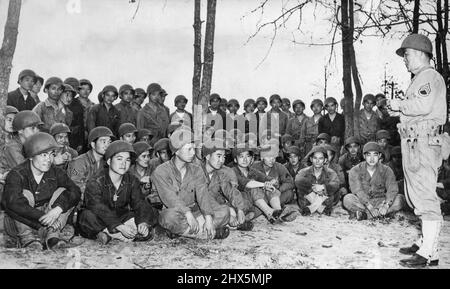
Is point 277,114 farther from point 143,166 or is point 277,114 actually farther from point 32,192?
point 32,192

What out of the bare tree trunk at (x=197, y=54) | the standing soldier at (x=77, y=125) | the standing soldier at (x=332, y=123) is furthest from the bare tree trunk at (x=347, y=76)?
the standing soldier at (x=77, y=125)

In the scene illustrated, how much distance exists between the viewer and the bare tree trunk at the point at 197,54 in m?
7.71

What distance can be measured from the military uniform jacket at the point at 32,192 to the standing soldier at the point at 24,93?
2.95 meters

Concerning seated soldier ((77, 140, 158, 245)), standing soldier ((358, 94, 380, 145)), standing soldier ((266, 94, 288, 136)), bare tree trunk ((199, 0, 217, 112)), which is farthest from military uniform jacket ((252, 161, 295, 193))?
standing soldier ((358, 94, 380, 145))

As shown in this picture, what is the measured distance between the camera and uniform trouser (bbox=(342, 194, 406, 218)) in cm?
633

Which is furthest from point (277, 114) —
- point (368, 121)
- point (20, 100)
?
point (20, 100)

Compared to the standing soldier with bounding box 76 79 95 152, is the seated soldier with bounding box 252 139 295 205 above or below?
below

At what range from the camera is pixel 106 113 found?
799 centimetres

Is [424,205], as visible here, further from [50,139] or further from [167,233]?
[50,139]

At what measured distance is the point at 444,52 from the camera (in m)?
10.9

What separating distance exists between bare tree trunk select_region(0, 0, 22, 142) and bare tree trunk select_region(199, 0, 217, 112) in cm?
307

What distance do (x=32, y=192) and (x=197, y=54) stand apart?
4305 millimetres

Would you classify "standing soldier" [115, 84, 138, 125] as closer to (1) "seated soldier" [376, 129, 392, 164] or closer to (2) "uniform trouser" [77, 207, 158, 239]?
(2) "uniform trouser" [77, 207, 158, 239]
